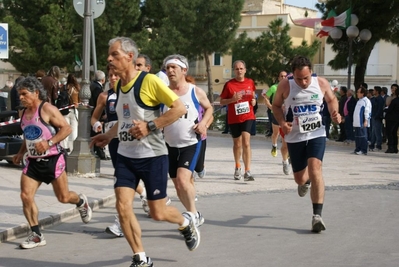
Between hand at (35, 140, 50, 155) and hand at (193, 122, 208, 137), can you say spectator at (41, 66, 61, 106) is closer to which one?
hand at (193, 122, 208, 137)

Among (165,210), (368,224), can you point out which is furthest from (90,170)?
(165,210)

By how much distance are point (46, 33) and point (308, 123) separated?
45147mm

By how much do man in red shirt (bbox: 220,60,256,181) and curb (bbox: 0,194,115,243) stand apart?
3.03 metres

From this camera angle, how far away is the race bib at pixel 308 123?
8977 millimetres

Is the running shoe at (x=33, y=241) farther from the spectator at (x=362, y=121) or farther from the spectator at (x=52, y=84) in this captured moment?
the spectator at (x=362, y=121)

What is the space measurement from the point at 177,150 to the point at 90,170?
5.20 m

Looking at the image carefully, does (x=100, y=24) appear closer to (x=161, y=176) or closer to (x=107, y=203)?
(x=107, y=203)

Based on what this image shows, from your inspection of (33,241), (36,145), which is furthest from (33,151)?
(33,241)

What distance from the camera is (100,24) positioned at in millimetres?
46812

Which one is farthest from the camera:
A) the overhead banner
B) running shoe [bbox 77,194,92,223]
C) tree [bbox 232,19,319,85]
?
tree [bbox 232,19,319,85]

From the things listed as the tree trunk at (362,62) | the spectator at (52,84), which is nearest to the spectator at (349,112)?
the tree trunk at (362,62)

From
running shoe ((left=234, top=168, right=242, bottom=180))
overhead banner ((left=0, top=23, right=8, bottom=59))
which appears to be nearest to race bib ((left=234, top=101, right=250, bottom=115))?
running shoe ((left=234, top=168, right=242, bottom=180))

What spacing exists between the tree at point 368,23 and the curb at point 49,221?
17.8 meters

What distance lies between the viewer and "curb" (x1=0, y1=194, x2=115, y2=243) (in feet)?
28.1
